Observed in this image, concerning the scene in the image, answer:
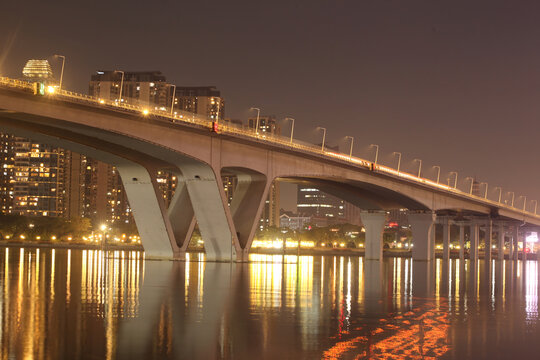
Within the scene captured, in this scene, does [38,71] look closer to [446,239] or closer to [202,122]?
[202,122]

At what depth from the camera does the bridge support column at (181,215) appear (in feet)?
239

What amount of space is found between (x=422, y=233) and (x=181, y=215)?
140 feet

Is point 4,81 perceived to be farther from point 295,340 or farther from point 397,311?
point 295,340

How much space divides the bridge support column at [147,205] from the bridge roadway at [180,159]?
0.09 meters

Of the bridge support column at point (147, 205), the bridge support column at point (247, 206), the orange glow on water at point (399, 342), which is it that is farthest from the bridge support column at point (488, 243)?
the orange glow on water at point (399, 342)

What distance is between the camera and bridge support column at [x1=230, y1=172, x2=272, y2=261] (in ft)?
232

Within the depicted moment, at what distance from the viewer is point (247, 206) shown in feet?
238

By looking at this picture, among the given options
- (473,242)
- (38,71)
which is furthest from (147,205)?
(473,242)

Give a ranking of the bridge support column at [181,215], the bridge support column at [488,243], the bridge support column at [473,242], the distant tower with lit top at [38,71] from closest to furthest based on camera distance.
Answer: the distant tower with lit top at [38,71], the bridge support column at [181,215], the bridge support column at [473,242], the bridge support column at [488,243]

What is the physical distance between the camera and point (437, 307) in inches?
1228

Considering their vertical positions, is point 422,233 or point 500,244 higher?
point 422,233

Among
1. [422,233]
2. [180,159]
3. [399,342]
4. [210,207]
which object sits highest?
[180,159]

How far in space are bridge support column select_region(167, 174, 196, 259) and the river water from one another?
3249 cm

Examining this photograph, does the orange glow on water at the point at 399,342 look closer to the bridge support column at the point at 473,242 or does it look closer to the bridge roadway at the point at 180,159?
the bridge roadway at the point at 180,159
